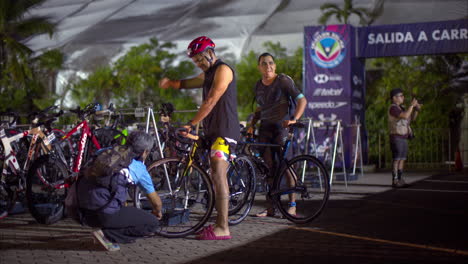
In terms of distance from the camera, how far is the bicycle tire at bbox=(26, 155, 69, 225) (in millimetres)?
7562

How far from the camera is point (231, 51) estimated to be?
150 ft

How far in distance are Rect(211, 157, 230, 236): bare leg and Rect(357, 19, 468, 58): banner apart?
13.1m

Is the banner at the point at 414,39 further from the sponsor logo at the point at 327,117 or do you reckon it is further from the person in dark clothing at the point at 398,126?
the person in dark clothing at the point at 398,126

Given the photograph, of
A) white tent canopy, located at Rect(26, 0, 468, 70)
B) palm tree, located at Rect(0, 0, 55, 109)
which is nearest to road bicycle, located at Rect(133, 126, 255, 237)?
palm tree, located at Rect(0, 0, 55, 109)

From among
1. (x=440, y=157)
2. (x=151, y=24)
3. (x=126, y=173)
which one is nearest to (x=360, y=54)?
(x=440, y=157)

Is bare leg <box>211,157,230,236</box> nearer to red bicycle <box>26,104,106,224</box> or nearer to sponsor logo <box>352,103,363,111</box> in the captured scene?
red bicycle <box>26,104,106,224</box>

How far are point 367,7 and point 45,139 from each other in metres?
32.2

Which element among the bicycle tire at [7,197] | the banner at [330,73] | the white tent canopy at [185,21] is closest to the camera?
the bicycle tire at [7,197]

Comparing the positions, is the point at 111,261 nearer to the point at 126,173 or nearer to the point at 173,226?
the point at 126,173

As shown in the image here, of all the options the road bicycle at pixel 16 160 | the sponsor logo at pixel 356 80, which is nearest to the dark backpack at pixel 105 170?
the road bicycle at pixel 16 160

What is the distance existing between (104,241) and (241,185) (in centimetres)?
220

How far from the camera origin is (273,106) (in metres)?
7.94

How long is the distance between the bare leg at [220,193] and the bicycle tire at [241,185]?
1.00 metres

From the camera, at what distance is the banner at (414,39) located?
1767 cm
